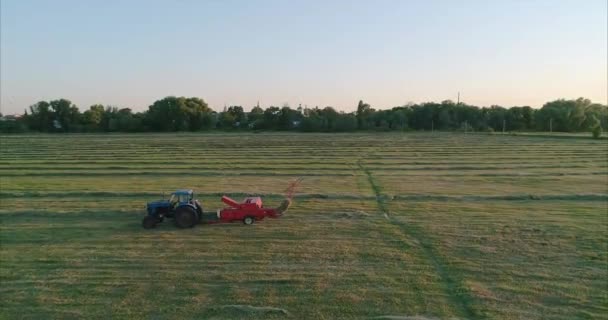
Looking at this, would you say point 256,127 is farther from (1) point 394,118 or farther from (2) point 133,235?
(2) point 133,235

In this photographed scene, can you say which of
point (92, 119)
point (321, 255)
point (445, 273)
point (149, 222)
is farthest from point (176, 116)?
point (445, 273)

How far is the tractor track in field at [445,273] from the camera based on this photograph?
7324 millimetres

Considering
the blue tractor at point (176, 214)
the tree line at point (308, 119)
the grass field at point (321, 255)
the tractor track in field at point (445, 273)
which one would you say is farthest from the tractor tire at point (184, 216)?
the tree line at point (308, 119)

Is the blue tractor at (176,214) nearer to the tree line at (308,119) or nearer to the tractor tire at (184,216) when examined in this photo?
the tractor tire at (184,216)

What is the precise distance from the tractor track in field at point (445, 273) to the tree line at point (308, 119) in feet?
272

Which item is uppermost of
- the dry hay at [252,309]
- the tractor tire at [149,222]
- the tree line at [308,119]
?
the tree line at [308,119]

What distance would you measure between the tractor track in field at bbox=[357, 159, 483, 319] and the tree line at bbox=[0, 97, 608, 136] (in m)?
83.0

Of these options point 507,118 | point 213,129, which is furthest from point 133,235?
point 507,118

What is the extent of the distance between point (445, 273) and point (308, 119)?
8875cm

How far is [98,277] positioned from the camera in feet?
28.4

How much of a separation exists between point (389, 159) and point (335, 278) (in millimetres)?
26007

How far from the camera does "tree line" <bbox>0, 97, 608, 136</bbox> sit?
94625 millimetres

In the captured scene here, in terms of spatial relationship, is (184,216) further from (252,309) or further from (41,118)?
(41,118)

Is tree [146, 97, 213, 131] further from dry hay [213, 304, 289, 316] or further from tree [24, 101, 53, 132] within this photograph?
dry hay [213, 304, 289, 316]
